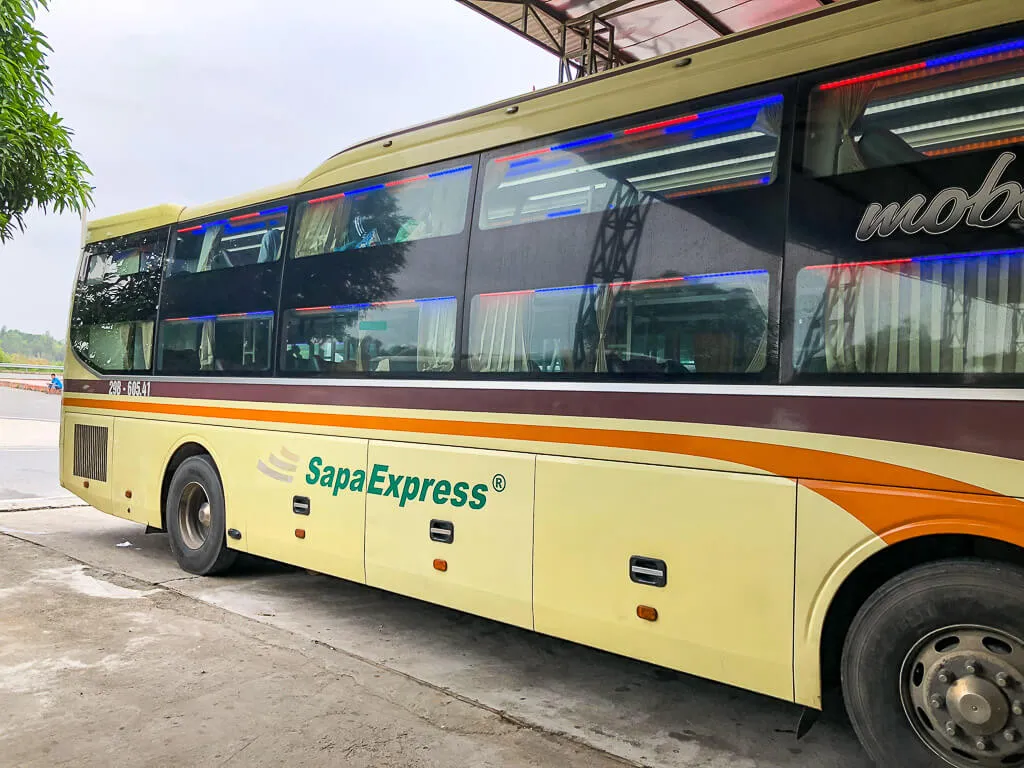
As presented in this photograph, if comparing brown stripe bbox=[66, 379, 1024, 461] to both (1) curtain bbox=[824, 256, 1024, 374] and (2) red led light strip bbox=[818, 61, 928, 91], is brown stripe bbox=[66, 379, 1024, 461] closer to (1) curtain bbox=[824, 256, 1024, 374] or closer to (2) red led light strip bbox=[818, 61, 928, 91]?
(1) curtain bbox=[824, 256, 1024, 374]

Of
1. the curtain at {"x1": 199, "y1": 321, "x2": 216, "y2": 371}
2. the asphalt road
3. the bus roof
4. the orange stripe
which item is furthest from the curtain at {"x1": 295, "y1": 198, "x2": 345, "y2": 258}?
the asphalt road

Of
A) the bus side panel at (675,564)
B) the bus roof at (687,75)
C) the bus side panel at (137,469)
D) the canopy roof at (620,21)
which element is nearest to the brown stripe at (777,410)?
A: the bus side panel at (675,564)

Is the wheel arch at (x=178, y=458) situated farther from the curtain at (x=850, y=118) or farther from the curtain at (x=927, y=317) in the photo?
the curtain at (x=850, y=118)

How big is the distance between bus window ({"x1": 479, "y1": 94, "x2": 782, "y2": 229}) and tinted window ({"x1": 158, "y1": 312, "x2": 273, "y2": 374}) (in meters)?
2.58

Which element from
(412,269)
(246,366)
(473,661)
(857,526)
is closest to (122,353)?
(246,366)

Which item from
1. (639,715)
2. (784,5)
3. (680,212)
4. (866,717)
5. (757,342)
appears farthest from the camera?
(784,5)

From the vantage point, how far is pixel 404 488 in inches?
208

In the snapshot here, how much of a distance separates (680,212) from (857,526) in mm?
1761

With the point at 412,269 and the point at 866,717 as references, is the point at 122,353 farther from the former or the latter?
the point at 866,717

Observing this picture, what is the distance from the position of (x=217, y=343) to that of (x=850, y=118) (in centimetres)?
549

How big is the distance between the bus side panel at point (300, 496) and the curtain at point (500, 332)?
1.28 m

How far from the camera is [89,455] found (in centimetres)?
848

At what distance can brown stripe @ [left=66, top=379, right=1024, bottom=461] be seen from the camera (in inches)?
119

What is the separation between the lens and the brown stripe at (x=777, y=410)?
9.94 feet
